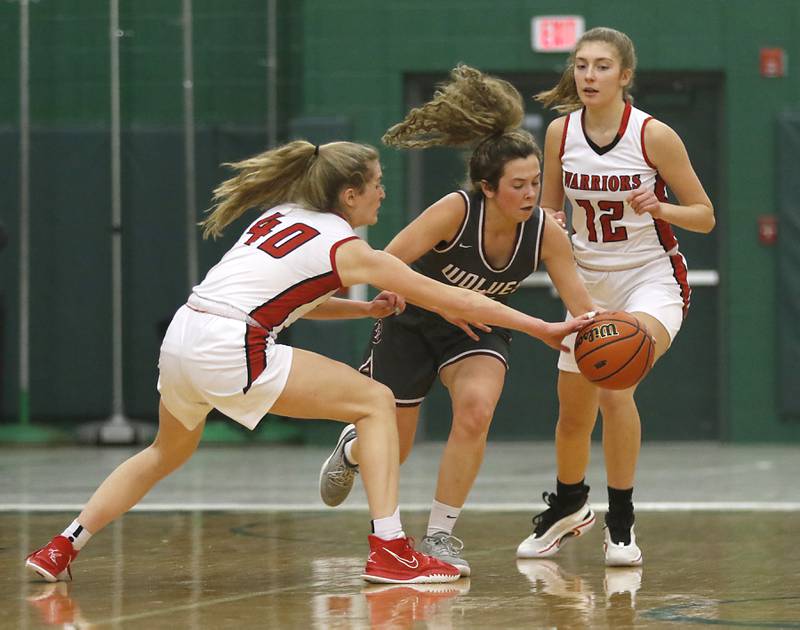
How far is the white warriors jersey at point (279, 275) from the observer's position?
15.5 feet

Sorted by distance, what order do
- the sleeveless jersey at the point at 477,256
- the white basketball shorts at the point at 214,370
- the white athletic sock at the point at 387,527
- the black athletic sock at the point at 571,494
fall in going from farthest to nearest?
1. the black athletic sock at the point at 571,494
2. the sleeveless jersey at the point at 477,256
3. the white athletic sock at the point at 387,527
4. the white basketball shorts at the point at 214,370

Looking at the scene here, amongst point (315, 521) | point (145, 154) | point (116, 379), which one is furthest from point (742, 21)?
point (315, 521)

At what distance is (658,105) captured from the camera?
36.2 feet

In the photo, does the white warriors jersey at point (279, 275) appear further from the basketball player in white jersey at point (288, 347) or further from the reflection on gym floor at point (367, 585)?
the reflection on gym floor at point (367, 585)

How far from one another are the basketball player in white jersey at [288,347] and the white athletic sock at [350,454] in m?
0.74

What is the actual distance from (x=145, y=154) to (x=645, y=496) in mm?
5338

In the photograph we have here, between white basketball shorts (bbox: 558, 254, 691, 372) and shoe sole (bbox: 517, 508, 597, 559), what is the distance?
0.60 metres

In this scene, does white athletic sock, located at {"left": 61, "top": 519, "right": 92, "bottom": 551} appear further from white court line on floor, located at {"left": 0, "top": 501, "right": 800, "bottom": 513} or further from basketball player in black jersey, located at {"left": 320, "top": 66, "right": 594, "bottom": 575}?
white court line on floor, located at {"left": 0, "top": 501, "right": 800, "bottom": 513}

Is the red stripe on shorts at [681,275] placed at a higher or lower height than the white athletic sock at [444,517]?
higher

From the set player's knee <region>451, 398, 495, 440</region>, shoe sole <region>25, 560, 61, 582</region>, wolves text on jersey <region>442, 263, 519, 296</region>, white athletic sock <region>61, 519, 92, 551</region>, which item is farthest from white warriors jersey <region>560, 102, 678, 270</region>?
shoe sole <region>25, 560, 61, 582</region>

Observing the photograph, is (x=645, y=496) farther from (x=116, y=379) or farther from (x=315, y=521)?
(x=116, y=379)

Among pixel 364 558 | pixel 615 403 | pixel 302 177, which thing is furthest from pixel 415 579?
pixel 302 177

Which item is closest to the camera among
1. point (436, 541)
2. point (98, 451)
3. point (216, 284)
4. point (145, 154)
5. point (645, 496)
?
point (216, 284)

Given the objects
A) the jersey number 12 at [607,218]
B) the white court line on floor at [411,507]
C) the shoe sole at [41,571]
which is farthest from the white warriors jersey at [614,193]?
the shoe sole at [41,571]
